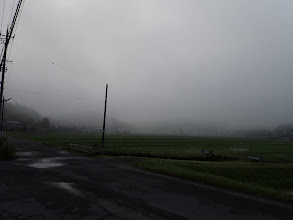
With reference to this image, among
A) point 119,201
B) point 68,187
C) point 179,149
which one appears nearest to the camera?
point 119,201

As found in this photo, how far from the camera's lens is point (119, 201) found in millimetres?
7805

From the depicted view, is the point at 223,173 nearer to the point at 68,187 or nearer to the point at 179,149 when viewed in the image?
the point at 68,187

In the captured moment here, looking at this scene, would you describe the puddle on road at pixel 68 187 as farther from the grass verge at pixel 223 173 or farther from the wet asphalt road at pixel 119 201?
the grass verge at pixel 223 173

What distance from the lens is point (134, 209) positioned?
701 centimetres

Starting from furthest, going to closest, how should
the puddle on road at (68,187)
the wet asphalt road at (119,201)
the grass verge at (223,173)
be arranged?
the grass verge at (223,173)
the puddle on road at (68,187)
the wet asphalt road at (119,201)

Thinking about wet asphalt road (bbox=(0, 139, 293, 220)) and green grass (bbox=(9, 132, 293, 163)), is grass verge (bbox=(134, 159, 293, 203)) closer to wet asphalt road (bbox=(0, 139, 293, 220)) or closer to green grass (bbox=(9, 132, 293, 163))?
wet asphalt road (bbox=(0, 139, 293, 220))

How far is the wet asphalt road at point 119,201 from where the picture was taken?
21.7 ft

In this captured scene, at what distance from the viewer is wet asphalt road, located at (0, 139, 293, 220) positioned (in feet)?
21.7

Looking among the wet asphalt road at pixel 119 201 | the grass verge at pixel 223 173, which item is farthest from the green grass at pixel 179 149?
the wet asphalt road at pixel 119 201

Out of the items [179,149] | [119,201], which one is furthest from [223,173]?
[179,149]

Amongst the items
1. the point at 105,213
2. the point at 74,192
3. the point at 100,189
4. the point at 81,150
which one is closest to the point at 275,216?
the point at 105,213

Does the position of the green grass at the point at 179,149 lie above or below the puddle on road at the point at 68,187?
below

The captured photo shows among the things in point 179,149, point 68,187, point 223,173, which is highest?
point 68,187

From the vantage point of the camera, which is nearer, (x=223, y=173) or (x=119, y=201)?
(x=119, y=201)
